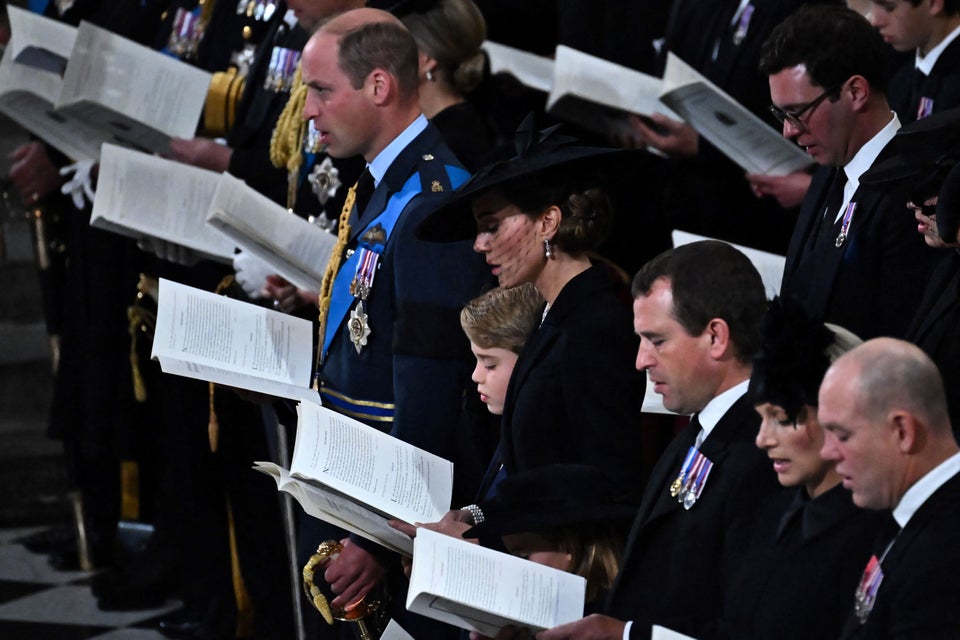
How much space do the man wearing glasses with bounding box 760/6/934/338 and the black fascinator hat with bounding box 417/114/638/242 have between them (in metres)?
0.46

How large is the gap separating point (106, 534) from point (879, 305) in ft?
12.2

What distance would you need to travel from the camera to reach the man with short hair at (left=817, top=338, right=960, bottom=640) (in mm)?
2236

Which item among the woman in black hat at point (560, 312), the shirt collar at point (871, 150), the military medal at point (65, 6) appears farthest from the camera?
the military medal at point (65, 6)

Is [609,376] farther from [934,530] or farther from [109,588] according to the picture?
[109,588]

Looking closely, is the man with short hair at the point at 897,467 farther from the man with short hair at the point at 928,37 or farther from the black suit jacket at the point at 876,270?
the man with short hair at the point at 928,37

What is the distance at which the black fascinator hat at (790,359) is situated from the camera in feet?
8.21

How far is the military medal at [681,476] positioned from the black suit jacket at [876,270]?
2.16 ft

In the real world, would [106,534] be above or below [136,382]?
below

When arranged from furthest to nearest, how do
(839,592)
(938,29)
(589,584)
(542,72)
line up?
(542,72)
(938,29)
(589,584)
(839,592)

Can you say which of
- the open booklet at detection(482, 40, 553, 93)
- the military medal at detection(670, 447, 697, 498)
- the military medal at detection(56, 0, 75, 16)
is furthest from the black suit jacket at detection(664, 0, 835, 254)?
the military medal at detection(56, 0, 75, 16)

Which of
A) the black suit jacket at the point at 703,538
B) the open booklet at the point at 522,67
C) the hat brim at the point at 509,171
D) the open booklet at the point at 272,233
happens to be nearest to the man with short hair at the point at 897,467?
the black suit jacket at the point at 703,538

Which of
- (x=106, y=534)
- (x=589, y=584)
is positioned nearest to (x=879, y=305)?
(x=589, y=584)

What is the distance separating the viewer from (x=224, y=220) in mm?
3809

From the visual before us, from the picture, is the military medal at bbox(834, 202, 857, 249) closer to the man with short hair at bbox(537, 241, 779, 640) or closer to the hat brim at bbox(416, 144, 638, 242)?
the hat brim at bbox(416, 144, 638, 242)
